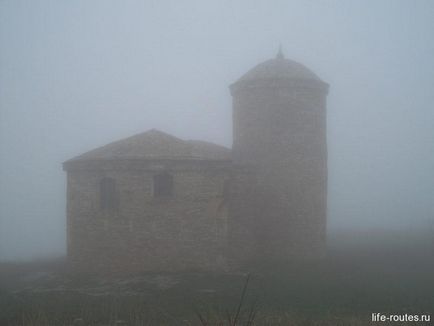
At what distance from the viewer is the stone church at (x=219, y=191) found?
19203 mm

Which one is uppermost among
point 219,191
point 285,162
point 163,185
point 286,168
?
point 285,162

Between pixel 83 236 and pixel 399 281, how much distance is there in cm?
1278

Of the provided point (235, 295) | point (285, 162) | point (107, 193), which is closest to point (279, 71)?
point (285, 162)

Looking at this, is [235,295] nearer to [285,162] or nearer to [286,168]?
[286,168]

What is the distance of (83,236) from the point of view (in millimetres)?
19453

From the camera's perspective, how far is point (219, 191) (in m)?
19.8

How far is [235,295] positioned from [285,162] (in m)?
8.43

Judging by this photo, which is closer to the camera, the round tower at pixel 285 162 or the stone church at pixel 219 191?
the stone church at pixel 219 191

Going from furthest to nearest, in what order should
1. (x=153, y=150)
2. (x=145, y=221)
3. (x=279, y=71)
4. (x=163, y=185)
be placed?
(x=279, y=71) → (x=153, y=150) → (x=163, y=185) → (x=145, y=221)

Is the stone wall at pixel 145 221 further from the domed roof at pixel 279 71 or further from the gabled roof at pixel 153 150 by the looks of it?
the domed roof at pixel 279 71

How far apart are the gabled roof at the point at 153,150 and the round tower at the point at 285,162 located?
6.78 ft

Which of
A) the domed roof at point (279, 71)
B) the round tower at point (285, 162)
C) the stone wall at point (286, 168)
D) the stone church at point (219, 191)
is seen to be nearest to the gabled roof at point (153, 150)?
the stone church at point (219, 191)

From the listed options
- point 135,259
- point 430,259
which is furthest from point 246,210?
point 430,259

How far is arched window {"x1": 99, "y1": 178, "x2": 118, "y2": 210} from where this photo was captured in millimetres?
19422
